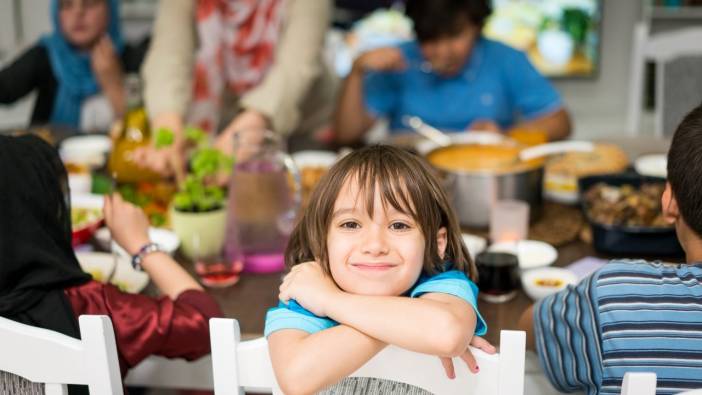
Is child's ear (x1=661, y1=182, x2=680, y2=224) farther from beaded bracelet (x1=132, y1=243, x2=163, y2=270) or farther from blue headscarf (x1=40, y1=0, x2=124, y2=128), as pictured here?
blue headscarf (x1=40, y1=0, x2=124, y2=128)

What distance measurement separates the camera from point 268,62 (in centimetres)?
235

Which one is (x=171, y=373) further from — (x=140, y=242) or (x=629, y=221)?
(x=629, y=221)

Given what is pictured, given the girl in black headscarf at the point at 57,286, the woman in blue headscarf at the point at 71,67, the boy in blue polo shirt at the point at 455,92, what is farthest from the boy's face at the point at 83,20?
the girl in black headscarf at the point at 57,286

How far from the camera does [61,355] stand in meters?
0.87

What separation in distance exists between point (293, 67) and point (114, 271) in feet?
3.21

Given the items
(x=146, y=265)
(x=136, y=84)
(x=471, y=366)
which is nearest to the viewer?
(x=471, y=366)

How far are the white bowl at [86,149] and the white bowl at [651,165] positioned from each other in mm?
1384

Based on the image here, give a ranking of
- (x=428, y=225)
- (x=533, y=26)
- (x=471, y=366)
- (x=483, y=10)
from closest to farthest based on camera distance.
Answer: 1. (x=471, y=366)
2. (x=428, y=225)
3. (x=483, y=10)
4. (x=533, y=26)

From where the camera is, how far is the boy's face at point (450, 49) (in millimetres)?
2170

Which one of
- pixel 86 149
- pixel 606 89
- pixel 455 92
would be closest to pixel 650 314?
pixel 455 92

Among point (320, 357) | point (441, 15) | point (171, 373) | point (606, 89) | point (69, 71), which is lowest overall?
point (606, 89)

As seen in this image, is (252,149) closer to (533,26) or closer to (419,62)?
(419,62)

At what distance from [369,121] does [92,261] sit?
1.16 metres

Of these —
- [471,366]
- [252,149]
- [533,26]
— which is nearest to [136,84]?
[252,149]
